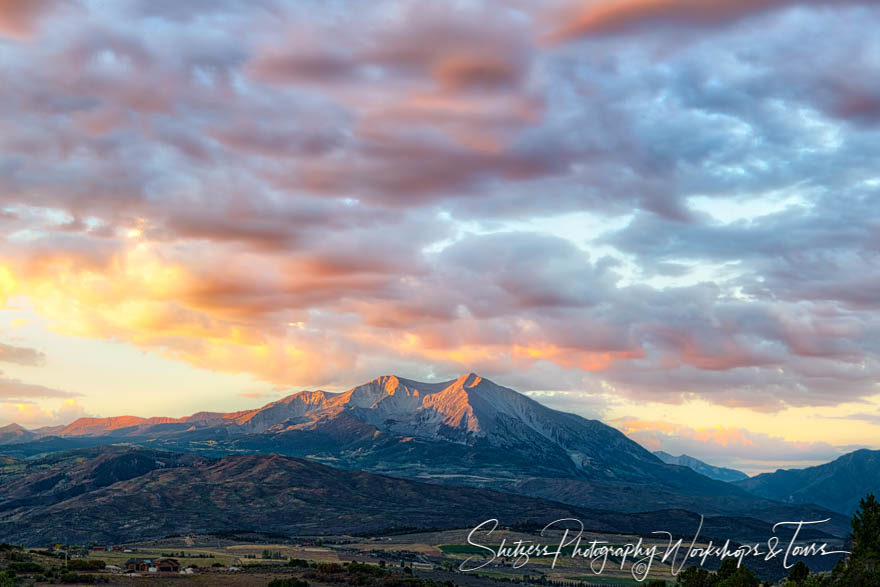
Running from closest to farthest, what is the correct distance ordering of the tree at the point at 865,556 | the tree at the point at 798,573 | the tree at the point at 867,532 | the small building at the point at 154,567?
the tree at the point at 865,556 < the tree at the point at 867,532 < the tree at the point at 798,573 < the small building at the point at 154,567

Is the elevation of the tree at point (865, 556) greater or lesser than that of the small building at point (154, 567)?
greater

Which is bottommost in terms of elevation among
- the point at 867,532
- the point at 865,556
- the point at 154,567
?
the point at 154,567

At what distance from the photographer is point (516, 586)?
197625 millimetres

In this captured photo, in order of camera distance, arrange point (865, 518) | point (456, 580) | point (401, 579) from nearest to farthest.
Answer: point (865, 518) < point (401, 579) < point (456, 580)

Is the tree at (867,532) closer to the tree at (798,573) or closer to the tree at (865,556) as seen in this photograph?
the tree at (865,556)

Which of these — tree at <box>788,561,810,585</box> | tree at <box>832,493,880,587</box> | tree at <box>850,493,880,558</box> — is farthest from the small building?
tree at <box>850,493,880,558</box>

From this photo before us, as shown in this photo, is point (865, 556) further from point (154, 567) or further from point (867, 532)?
point (154, 567)

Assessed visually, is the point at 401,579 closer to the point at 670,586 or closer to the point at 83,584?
the point at 83,584

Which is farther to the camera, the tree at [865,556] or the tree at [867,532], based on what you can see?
the tree at [867,532]

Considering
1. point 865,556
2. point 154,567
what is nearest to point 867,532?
point 865,556

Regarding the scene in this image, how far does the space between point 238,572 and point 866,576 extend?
105 m

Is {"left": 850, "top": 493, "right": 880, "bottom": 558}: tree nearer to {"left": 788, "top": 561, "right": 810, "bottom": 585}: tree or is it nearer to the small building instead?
{"left": 788, "top": 561, "right": 810, "bottom": 585}: tree

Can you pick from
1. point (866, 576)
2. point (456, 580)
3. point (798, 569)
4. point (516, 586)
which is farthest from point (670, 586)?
point (866, 576)

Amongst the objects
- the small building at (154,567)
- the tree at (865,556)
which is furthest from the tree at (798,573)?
the small building at (154,567)
